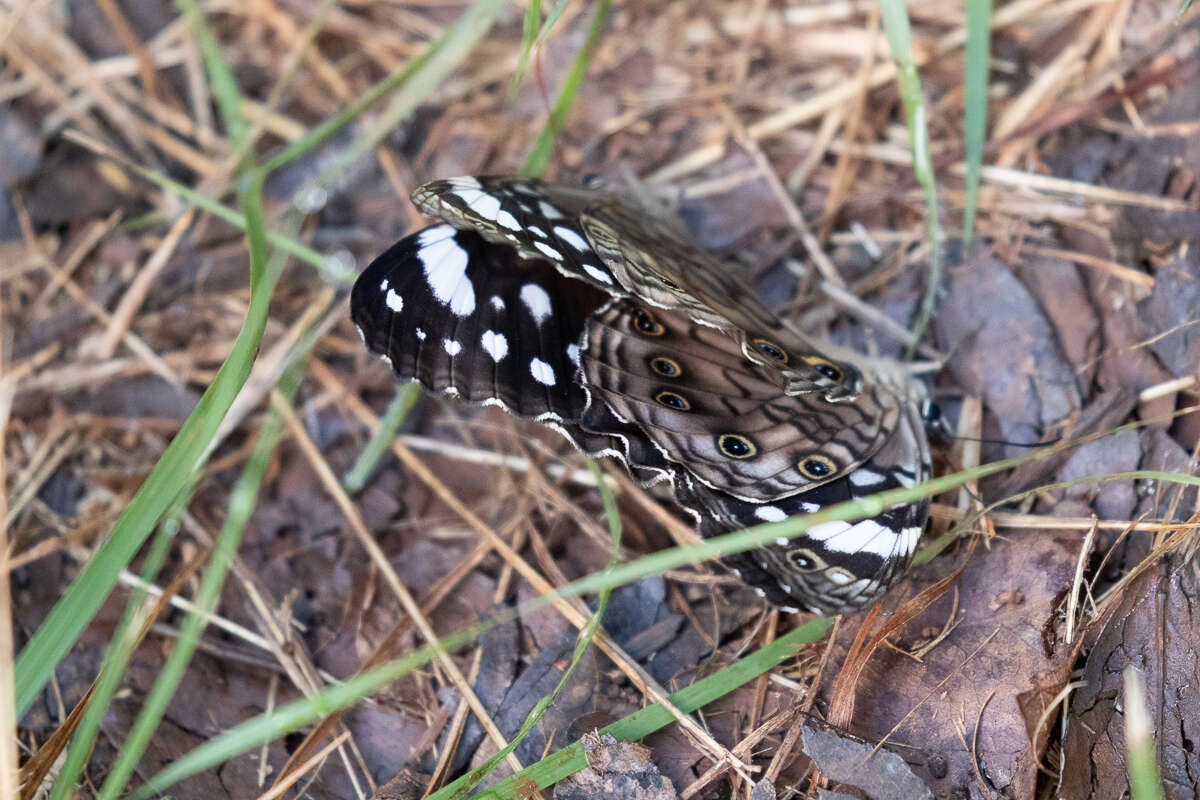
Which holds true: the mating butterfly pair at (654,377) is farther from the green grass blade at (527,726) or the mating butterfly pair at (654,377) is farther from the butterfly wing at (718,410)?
the green grass blade at (527,726)

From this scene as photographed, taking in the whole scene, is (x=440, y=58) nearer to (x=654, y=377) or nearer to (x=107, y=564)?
(x=654, y=377)

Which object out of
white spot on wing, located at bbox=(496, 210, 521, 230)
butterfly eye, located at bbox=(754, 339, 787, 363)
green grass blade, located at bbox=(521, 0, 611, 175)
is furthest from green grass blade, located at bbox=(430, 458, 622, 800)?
green grass blade, located at bbox=(521, 0, 611, 175)

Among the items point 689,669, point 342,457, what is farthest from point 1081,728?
point 342,457

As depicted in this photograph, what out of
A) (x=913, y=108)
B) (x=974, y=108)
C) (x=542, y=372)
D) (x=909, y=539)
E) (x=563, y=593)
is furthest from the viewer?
(x=974, y=108)

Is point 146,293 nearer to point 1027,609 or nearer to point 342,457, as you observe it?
point 342,457

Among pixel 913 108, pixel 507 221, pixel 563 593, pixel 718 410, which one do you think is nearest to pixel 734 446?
pixel 718 410

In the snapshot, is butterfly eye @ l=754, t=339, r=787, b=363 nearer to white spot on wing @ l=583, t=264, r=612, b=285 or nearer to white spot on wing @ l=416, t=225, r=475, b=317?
white spot on wing @ l=583, t=264, r=612, b=285
